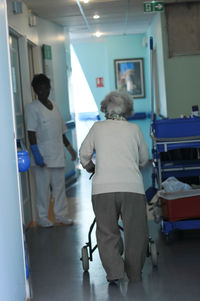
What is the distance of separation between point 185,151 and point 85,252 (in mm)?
2082

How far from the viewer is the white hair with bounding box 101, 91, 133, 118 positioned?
377 cm

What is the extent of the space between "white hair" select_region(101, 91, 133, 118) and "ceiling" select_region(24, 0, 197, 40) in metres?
3.15

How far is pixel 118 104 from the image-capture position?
378 cm

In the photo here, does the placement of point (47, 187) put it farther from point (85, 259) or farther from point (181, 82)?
point (181, 82)

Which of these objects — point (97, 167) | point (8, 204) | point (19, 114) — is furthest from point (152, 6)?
point (8, 204)

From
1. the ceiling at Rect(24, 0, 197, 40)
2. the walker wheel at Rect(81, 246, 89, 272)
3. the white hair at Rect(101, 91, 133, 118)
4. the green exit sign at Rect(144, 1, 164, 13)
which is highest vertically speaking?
the ceiling at Rect(24, 0, 197, 40)

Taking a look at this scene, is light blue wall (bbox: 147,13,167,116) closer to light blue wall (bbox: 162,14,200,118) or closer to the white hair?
light blue wall (bbox: 162,14,200,118)

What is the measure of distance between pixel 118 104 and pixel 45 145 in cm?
193

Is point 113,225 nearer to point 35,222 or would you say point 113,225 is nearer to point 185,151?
point 185,151

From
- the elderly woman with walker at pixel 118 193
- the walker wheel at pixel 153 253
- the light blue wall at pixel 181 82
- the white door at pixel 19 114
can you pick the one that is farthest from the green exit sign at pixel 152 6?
the walker wheel at pixel 153 253

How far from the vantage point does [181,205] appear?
4629 millimetres

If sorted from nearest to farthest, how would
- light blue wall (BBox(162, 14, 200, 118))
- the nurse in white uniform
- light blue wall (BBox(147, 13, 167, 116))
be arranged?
the nurse in white uniform < light blue wall (BBox(162, 14, 200, 118)) < light blue wall (BBox(147, 13, 167, 116))

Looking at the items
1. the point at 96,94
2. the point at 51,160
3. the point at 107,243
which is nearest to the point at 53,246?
the point at 51,160

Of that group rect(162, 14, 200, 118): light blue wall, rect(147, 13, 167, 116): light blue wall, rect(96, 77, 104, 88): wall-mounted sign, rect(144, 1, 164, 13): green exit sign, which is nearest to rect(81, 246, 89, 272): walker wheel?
rect(144, 1, 164, 13): green exit sign
